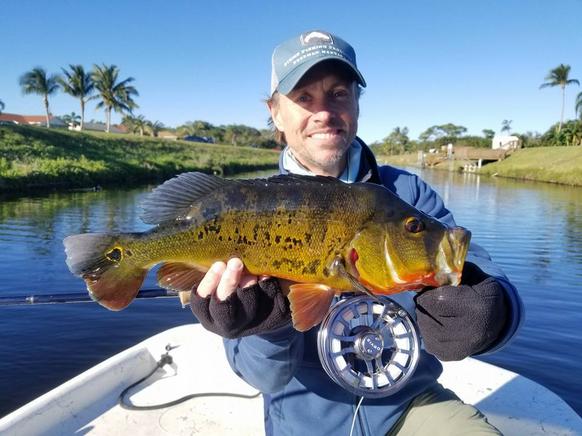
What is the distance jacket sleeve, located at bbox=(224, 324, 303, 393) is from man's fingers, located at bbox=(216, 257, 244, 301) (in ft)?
1.47

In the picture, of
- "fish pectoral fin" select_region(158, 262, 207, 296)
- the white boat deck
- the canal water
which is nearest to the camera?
"fish pectoral fin" select_region(158, 262, 207, 296)

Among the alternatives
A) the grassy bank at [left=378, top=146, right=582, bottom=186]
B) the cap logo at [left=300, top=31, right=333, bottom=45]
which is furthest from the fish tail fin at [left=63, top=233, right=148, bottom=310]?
the grassy bank at [left=378, top=146, right=582, bottom=186]

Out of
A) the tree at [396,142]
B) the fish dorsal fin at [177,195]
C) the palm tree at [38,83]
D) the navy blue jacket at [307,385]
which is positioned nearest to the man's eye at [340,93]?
the fish dorsal fin at [177,195]

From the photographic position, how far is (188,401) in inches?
187

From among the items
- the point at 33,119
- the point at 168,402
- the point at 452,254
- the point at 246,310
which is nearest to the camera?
the point at 452,254

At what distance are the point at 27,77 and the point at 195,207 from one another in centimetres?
7609

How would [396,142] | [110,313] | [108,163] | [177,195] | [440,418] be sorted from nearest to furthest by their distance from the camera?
1. [177,195]
2. [440,418]
3. [110,313]
4. [108,163]
5. [396,142]

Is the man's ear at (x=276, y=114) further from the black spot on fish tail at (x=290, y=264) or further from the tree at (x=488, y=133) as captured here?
the tree at (x=488, y=133)

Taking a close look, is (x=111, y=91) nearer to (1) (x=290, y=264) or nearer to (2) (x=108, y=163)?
(2) (x=108, y=163)

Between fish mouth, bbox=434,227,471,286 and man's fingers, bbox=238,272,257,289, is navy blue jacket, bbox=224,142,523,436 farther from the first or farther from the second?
fish mouth, bbox=434,227,471,286

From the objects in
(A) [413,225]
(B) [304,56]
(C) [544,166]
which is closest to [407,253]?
(A) [413,225]

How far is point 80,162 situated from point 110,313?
27.6 metres

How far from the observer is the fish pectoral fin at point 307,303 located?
2.34 meters

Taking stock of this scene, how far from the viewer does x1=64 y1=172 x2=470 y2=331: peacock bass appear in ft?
7.52
